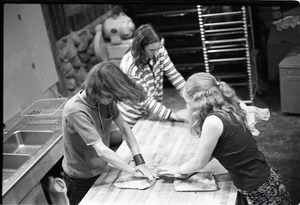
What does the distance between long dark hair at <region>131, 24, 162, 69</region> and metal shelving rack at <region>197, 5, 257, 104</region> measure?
206 cm

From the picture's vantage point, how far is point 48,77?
4.12m

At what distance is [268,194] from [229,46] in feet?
10.8

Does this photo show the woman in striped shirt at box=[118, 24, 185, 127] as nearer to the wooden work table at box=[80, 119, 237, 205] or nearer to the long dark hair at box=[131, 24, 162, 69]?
the long dark hair at box=[131, 24, 162, 69]

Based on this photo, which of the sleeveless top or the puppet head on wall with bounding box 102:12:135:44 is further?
the puppet head on wall with bounding box 102:12:135:44

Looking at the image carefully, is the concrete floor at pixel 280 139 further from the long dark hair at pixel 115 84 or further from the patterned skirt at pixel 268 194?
the long dark hair at pixel 115 84

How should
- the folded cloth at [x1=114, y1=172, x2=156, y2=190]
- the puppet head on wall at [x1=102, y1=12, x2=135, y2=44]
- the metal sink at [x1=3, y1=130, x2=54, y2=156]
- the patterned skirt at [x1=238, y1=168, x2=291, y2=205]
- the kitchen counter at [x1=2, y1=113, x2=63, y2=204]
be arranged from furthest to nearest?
the puppet head on wall at [x1=102, y1=12, x2=135, y2=44]
the metal sink at [x1=3, y1=130, x2=54, y2=156]
the kitchen counter at [x1=2, y1=113, x2=63, y2=204]
the folded cloth at [x1=114, y1=172, x2=156, y2=190]
the patterned skirt at [x1=238, y1=168, x2=291, y2=205]

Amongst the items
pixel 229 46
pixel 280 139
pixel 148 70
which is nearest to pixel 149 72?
pixel 148 70

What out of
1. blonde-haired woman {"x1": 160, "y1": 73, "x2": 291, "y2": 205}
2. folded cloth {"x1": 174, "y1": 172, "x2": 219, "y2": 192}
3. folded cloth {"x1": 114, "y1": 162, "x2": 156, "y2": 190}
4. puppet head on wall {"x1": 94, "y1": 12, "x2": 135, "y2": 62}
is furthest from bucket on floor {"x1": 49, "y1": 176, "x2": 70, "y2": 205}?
puppet head on wall {"x1": 94, "y1": 12, "x2": 135, "y2": 62}

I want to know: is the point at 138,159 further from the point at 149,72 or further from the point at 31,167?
the point at 31,167

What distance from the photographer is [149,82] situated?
2896mm

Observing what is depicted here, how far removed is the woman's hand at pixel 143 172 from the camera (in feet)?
7.19

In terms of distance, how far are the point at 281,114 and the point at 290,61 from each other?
0.67m

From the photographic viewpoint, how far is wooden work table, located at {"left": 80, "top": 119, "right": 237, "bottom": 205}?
2.02 m

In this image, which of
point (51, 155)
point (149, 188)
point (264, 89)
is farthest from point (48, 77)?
point (264, 89)
